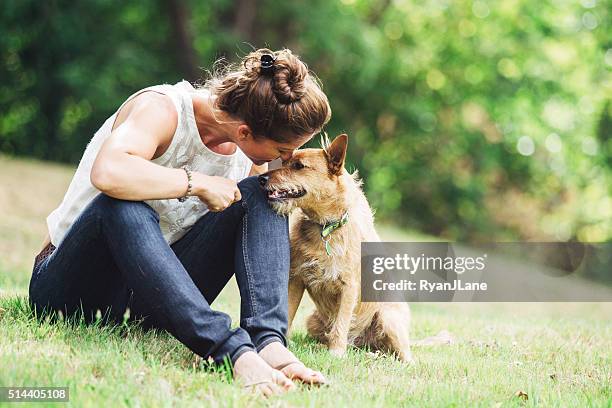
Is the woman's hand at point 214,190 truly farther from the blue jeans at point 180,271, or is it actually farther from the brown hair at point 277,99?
the brown hair at point 277,99

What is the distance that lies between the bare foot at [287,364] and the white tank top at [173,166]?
2.58 ft

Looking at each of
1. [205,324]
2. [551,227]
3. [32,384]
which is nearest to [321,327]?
[205,324]

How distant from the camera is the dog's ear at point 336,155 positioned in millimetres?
3844

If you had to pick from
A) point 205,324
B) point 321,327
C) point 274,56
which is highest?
point 274,56

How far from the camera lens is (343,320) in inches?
153

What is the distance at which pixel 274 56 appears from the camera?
10.3ft

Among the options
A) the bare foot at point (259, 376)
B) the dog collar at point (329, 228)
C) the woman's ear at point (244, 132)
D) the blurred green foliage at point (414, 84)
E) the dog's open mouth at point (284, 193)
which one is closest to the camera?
the bare foot at point (259, 376)

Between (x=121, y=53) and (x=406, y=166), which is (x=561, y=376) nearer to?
(x=121, y=53)

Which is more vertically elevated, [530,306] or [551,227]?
[551,227]

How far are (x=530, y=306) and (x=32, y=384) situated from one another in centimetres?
995

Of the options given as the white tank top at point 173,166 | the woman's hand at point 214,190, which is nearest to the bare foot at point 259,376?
the woman's hand at point 214,190

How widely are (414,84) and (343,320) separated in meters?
14.3

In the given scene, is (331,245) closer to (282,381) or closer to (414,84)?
(282,381)

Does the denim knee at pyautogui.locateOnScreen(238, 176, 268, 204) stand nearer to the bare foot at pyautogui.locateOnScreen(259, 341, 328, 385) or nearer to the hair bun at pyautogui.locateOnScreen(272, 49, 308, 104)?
the hair bun at pyautogui.locateOnScreen(272, 49, 308, 104)
